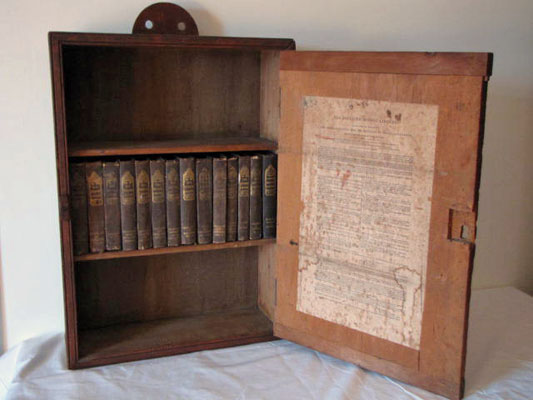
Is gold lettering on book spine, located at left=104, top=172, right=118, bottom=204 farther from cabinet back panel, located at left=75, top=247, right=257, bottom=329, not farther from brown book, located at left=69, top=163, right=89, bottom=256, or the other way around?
cabinet back panel, located at left=75, top=247, right=257, bottom=329

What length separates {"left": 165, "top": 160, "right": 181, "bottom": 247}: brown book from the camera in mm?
1823

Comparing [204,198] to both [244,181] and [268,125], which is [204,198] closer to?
[244,181]

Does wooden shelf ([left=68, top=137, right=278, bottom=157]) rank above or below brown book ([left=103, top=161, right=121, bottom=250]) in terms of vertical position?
above

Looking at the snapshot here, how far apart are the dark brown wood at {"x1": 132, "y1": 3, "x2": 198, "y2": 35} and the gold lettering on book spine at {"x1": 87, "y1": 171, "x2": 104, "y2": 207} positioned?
479mm

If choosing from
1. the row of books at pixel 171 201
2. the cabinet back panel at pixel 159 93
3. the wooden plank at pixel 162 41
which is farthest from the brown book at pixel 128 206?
the wooden plank at pixel 162 41

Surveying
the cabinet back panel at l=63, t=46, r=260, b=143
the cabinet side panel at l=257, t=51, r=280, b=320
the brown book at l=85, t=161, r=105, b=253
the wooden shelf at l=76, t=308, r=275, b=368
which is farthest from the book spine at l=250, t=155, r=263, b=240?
the brown book at l=85, t=161, r=105, b=253

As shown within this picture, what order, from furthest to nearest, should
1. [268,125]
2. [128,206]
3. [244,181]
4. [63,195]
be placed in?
[268,125]
[244,181]
[128,206]
[63,195]

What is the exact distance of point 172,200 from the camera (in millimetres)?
1848

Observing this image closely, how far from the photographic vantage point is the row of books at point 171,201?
1.77 m

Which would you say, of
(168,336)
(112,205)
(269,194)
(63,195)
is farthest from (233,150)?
(168,336)

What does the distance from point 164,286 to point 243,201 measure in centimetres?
46

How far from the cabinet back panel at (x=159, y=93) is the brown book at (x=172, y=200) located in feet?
0.73

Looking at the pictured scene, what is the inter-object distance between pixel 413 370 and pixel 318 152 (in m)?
0.67

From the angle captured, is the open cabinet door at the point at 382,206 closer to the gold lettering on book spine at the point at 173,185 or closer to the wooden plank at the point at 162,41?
the wooden plank at the point at 162,41
